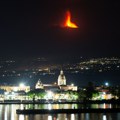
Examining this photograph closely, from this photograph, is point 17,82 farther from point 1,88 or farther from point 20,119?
point 20,119

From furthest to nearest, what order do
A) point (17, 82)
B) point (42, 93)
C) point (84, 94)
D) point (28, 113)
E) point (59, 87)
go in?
1. point (17, 82)
2. point (59, 87)
3. point (42, 93)
4. point (84, 94)
5. point (28, 113)

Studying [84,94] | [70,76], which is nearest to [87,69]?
[70,76]

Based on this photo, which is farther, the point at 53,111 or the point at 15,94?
the point at 15,94

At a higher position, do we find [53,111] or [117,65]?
[117,65]

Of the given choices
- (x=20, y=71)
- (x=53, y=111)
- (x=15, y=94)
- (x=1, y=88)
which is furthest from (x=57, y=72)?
(x=53, y=111)

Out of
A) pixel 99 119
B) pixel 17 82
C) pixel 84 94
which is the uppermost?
pixel 17 82

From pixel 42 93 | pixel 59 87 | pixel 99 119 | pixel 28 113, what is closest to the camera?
pixel 99 119

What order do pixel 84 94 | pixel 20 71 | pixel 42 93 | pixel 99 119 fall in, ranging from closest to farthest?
pixel 99 119 → pixel 84 94 → pixel 42 93 → pixel 20 71

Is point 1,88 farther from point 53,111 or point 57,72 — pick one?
point 53,111

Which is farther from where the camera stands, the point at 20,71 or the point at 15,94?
the point at 20,71
